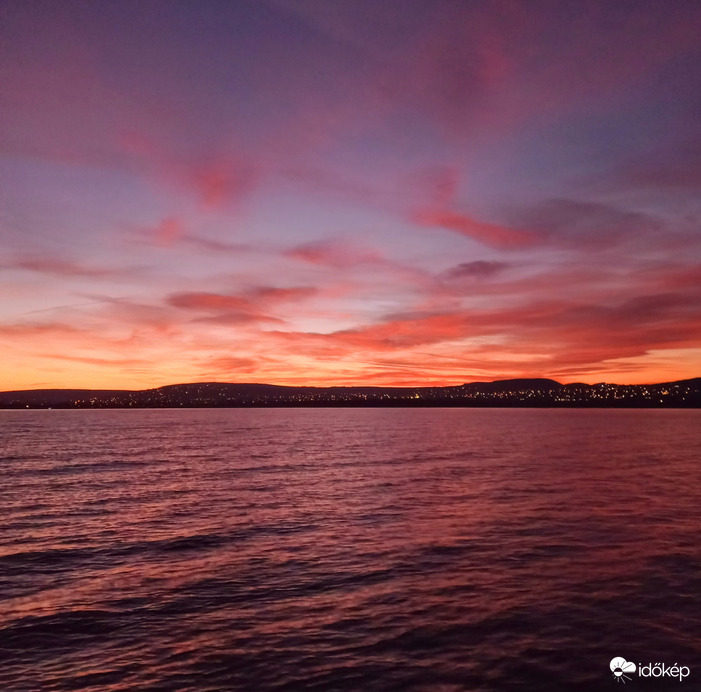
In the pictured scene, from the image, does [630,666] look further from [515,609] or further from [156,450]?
[156,450]

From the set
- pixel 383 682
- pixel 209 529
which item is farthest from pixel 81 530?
pixel 383 682

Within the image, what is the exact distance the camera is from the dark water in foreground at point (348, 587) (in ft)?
52.4

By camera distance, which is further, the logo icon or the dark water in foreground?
the dark water in foreground

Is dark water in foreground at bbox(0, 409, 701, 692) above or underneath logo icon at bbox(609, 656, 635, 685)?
above

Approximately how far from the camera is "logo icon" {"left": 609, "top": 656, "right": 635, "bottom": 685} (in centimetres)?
1559

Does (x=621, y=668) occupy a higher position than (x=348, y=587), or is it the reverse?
(x=348, y=587)

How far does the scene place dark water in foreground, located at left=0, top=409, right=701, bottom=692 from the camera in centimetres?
1597

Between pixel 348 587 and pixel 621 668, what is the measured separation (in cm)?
1011

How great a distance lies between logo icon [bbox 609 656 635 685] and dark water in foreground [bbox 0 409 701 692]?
0.29m

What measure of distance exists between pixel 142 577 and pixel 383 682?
13364 mm

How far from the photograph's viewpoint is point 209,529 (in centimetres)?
3400

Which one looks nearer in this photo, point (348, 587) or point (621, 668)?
point (621, 668)

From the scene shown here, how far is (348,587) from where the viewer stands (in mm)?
22781

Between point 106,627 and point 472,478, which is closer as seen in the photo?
point 106,627
